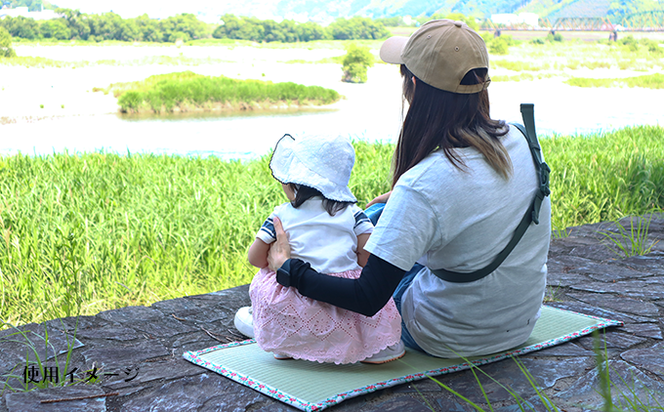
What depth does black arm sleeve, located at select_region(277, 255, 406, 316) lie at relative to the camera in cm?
147

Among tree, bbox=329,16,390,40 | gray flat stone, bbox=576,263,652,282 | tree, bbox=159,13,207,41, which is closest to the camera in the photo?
gray flat stone, bbox=576,263,652,282

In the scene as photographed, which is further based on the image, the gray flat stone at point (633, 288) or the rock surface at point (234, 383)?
the gray flat stone at point (633, 288)

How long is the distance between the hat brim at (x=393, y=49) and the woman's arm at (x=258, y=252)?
26.4 inches

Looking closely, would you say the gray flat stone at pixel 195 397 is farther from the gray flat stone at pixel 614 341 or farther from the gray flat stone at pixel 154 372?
Result: the gray flat stone at pixel 614 341

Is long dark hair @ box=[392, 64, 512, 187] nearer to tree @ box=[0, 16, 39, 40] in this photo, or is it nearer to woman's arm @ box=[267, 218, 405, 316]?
woman's arm @ box=[267, 218, 405, 316]

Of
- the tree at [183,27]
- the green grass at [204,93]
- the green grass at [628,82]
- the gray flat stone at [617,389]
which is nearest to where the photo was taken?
the gray flat stone at [617,389]

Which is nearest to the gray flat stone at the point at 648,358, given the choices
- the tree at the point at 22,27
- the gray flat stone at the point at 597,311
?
the gray flat stone at the point at 597,311

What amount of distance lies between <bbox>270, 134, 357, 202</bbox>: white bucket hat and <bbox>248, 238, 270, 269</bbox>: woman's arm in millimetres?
212

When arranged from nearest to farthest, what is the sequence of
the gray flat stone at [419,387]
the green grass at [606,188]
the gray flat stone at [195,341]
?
1. the gray flat stone at [419,387]
2. the gray flat stone at [195,341]
3. the green grass at [606,188]

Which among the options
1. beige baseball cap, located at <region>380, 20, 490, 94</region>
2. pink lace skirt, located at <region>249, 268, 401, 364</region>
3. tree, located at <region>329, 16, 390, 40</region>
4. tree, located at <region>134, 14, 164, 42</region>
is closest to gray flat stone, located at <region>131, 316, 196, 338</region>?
pink lace skirt, located at <region>249, 268, 401, 364</region>

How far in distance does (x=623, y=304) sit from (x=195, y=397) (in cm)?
186

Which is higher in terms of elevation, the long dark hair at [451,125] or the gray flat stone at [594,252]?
the long dark hair at [451,125]

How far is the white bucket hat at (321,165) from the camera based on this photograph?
1.69 metres

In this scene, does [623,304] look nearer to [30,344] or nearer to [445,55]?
[445,55]
